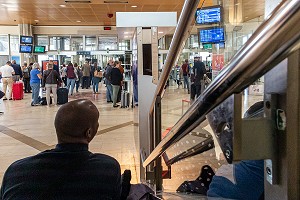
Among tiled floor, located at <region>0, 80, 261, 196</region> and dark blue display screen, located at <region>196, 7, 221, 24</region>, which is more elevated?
dark blue display screen, located at <region>196, 7, 221, 24</region>

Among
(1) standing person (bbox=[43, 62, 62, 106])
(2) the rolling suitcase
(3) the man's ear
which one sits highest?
(1) standing person (bbox=[43, 62, 62, 106])

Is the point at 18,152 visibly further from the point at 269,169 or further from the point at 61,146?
the point at 269,169

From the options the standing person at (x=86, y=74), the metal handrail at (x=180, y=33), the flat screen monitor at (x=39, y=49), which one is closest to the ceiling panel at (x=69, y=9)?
the flat screen monitor at (x=39, y=49)

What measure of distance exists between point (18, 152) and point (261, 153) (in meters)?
5.30

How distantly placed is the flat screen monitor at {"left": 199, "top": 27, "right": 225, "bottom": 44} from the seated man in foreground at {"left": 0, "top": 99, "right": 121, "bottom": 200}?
915 cm

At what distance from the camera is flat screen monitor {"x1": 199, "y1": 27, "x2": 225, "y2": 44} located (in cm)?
1026

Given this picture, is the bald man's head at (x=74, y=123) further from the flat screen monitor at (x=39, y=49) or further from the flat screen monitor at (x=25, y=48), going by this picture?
the flat screen monitor at (x=39, y=49)

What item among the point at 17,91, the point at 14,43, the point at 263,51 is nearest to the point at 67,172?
the point at 263,51

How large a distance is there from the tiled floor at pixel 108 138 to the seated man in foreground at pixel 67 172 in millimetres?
1180

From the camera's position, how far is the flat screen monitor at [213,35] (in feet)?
33.7

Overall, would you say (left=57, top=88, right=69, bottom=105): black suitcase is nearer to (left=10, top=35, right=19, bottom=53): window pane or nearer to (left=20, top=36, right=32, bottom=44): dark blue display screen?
(left=20, top=36, right=32, bottom=44): dark blue display screen

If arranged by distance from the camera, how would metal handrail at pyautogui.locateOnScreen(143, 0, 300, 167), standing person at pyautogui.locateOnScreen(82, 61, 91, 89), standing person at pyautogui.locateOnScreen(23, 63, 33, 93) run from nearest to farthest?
metal handrail at pyautogui.locateOnScreen(143, 0, 300, 167) → standing person at pyautogui.locateOnScreen(23, 63, 33, 93) → standing person at pyautogui.locateOnScreen(82, 61, 91, 89)

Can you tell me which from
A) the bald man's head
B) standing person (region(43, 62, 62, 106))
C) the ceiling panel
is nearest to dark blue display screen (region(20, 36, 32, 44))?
the ceiling panel

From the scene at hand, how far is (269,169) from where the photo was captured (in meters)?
0.67
